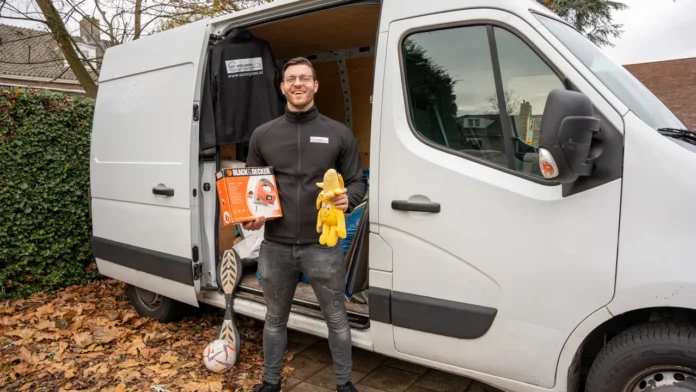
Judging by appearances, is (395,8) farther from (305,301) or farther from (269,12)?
(305,301)

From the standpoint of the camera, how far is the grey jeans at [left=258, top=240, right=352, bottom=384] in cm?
286

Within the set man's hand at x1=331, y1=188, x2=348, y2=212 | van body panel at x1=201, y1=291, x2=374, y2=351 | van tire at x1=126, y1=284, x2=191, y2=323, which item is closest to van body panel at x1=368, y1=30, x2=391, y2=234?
man's hand at x1=331, y1=188, x2=348, y2=212

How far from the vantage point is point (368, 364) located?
3.69m

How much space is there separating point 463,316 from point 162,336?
2802 mm

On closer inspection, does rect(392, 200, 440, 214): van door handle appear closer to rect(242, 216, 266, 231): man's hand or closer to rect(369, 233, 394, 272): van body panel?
rect(369, 233, 394, 272): van body panel

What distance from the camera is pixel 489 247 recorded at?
2.45 meters

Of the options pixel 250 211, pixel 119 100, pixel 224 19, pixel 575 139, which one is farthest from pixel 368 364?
pixel 119 100

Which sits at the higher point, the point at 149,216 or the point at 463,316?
the point at 149,216

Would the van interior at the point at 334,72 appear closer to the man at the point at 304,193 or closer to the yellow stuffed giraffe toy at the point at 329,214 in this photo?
the man at the point at 304,193

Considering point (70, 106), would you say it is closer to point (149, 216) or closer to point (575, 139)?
point (149, 216)

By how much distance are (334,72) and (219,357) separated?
3.28 meters

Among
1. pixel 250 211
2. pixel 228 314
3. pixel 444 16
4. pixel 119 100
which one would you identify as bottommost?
pixel 228 314

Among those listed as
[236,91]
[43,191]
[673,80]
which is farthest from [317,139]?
[673,80]

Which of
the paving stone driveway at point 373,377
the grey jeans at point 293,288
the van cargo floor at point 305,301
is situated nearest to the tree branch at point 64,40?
the van cargo floor at point 305,301
